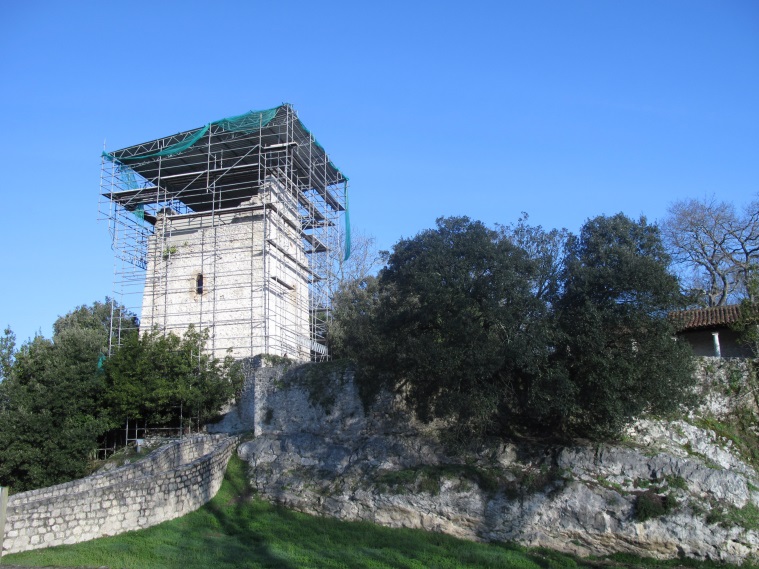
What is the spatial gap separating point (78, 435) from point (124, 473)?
18.5ft

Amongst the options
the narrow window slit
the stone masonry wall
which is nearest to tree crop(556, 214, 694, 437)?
the stone masonry wall

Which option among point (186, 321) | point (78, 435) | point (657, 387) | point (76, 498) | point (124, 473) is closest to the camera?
point (76, 498)

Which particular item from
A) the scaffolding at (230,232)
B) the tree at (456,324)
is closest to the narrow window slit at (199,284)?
the scaffolding at (230,232)

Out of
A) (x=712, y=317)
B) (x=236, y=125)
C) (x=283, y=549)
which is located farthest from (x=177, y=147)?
(x=712, y=317)

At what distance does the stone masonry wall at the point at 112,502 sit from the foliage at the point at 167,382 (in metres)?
4.04

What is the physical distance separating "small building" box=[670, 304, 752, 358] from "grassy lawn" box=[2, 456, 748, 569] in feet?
31.1

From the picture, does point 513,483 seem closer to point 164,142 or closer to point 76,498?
point 76,498

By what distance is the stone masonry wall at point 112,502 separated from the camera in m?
11.9

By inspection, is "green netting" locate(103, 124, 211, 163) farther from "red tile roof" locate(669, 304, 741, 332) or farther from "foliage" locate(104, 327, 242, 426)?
"red tile roof" locate(669, 304, 741, 332)

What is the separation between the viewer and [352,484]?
15.6m

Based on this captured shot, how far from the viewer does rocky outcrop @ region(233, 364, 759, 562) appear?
13250 mm

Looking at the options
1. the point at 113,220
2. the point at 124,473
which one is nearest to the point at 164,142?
the point at 113,220

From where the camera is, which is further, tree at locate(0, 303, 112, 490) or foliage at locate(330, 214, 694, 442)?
tree at locate(0, 303, 112, 490)

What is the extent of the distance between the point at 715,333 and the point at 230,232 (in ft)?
59.2
